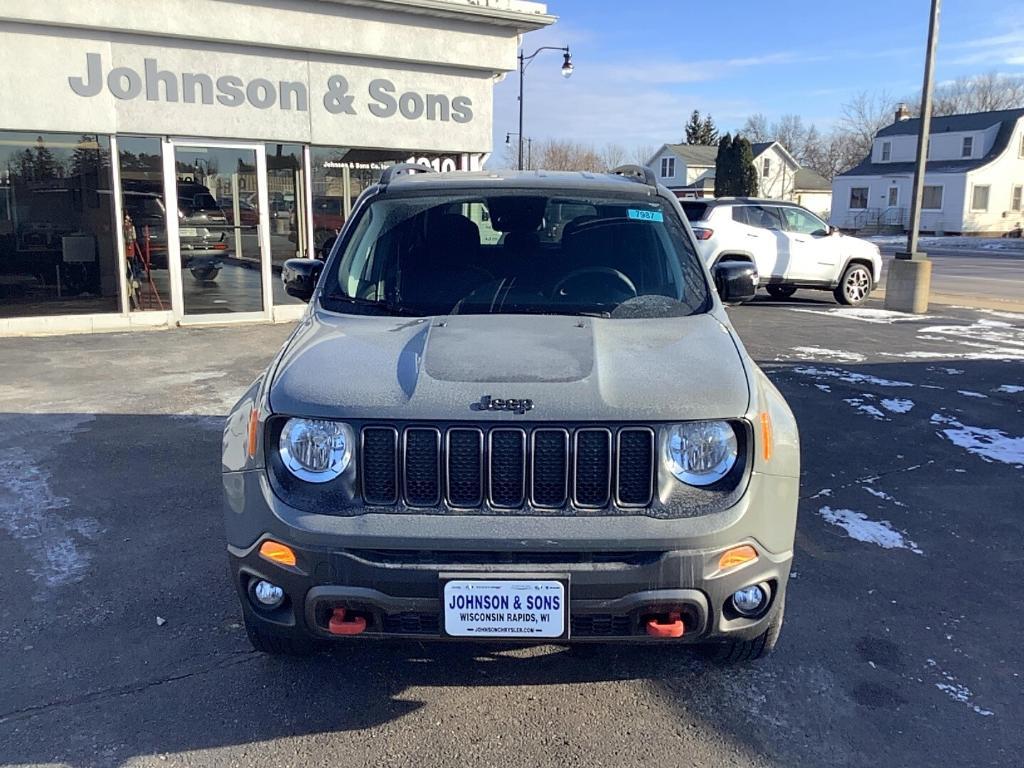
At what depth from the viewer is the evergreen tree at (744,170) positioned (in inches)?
2039

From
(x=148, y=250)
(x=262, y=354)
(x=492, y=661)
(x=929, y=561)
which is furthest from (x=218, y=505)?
(x=148, y=250)

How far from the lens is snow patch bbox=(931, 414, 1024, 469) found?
6.32 m

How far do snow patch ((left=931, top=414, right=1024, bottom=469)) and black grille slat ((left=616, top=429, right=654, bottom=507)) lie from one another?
453cm

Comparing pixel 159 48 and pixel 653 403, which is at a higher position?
pixel 159 48

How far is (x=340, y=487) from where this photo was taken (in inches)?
112

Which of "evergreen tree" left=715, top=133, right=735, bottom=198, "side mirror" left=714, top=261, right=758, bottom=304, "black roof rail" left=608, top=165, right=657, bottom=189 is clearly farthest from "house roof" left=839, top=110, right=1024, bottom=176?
"side mirror" left=714, top=261, right=758, bottom=304

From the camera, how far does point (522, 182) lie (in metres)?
4.43

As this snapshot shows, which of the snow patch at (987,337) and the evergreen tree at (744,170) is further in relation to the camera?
the evergreen tree at (744,170)

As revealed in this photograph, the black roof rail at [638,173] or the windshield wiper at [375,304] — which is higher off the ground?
the black roof rail at [638,173]

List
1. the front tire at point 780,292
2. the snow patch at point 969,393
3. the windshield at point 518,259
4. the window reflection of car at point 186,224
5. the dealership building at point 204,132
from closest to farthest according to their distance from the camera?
1. the windshield at point 518,259
2. the snow patch at point 969,393
3. the dealership building at point 204,132
4. the window reflection of car at point 186,224
5. the front tire at point 780,292

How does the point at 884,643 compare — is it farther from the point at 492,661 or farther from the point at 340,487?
the point at 340,487

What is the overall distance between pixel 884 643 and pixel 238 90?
1131cm

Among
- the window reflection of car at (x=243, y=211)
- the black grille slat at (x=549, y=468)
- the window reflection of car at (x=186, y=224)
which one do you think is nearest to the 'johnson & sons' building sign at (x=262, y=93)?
the window reflection of car at (x=186, y=224)

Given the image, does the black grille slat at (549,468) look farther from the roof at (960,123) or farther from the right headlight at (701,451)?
the roof at (960,123)
